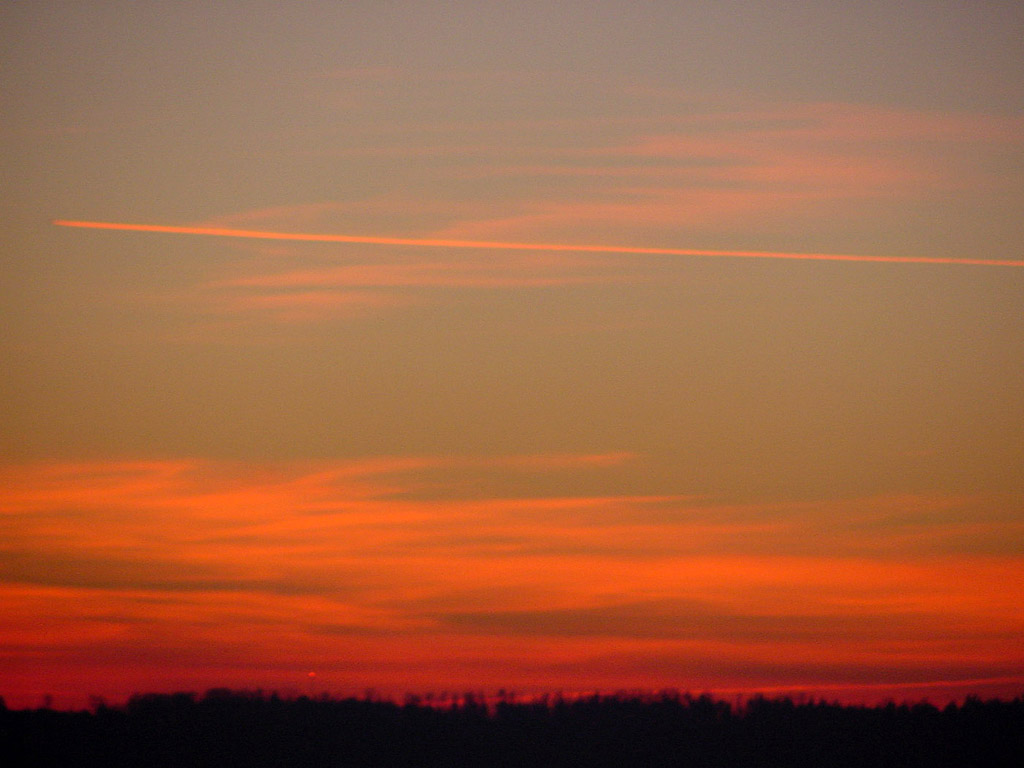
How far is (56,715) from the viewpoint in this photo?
167 metres

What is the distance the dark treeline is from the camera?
541ft

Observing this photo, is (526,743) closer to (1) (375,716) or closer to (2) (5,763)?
(1) (375,716)

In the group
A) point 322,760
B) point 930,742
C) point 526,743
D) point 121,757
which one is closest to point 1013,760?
point 930,742

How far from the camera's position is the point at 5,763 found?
540 feet

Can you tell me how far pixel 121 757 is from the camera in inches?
6531

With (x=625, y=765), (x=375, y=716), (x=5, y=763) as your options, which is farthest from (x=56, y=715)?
(x=625, y=765)

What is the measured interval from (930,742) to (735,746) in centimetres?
1025

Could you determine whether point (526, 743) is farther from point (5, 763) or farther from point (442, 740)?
point (5, 763)

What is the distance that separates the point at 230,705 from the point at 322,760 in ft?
18.5

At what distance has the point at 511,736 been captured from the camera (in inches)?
6609

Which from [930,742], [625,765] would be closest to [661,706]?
[625,765]

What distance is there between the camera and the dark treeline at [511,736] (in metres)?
165

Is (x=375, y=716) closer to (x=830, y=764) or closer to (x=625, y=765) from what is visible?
(x=625, y=765)

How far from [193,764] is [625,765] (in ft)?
73.8
